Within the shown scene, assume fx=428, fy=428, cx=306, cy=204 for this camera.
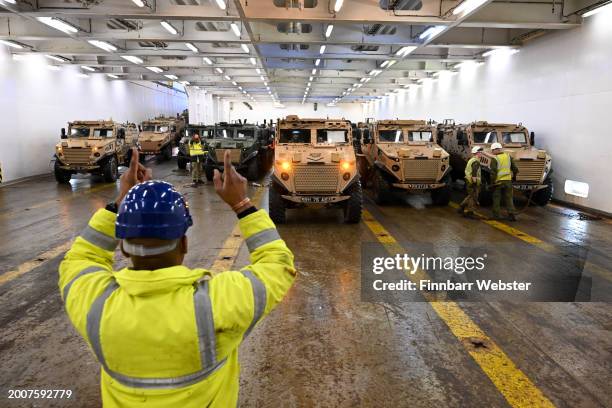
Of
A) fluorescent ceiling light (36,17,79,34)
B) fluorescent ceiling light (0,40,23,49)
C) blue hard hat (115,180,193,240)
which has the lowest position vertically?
blue hard hat (115,180,193,240)

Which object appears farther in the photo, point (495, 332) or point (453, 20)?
point (453, 20)

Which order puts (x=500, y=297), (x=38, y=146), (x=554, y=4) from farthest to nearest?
(x=38, y=146)
(x=554, y=4)
(x=500, y=297)

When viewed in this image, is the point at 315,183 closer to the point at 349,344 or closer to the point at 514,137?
the point at 349,344

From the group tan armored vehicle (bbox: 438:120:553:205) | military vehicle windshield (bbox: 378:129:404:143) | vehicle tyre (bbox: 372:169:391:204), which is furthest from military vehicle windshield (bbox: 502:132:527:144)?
vehicle tyre (bbox: 372:169:391:204)

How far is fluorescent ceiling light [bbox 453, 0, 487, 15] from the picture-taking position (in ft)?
28.2

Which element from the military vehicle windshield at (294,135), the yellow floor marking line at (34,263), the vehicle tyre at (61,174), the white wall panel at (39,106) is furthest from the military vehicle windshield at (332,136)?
the white wall panel at (39,106)

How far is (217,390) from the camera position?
1.42m

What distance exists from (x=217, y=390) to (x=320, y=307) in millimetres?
2988

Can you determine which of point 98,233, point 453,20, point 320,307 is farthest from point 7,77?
point 98,233

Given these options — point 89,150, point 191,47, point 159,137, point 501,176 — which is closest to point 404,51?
point 501,176

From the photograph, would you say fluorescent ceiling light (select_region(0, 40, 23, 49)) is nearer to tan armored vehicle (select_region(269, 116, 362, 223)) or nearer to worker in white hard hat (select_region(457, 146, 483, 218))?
tan armored vehicle (select_region(269, 116, 362, 223))

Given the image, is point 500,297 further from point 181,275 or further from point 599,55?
point 599,55

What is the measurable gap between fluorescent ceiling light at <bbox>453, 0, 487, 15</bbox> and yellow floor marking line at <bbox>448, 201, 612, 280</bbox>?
4.26 m

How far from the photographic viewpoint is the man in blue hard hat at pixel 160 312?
49.6 inches
